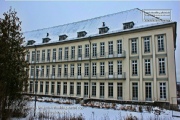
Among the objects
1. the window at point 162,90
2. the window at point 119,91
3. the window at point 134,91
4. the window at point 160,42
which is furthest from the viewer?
the window at point 119,91

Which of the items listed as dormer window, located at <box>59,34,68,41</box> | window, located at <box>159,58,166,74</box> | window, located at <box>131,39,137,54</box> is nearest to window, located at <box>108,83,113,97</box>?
window, located at <box>131,39,137,54</box>

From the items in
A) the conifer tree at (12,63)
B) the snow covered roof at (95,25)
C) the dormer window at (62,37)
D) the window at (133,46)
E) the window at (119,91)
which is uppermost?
the snow covered roof at (95,25)

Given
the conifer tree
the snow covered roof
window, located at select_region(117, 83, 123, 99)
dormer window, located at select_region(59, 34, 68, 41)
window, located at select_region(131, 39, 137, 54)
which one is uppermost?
the snow covered roof

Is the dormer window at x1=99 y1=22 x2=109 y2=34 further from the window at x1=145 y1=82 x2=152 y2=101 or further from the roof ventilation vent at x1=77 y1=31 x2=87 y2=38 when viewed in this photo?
the window at x1=145 y1=82 x2=152 y2=101

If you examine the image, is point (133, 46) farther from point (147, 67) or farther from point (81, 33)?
point (81, 33)

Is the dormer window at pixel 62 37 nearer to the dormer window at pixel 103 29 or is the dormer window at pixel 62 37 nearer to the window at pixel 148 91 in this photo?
the dormer window at pixel 103 29

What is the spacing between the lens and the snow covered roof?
2890 centimetres

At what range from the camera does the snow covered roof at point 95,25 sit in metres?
28.9

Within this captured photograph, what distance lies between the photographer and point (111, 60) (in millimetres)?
28250

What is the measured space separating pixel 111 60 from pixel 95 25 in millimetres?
9204

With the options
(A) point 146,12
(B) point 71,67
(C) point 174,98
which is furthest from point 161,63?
(B) point 71,67

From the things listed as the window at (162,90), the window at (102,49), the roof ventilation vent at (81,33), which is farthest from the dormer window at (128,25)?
the window at (162,90)

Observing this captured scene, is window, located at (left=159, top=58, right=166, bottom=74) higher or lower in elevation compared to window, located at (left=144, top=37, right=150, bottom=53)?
lower

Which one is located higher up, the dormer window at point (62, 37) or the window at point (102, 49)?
the dormer window at point (62, 37)
